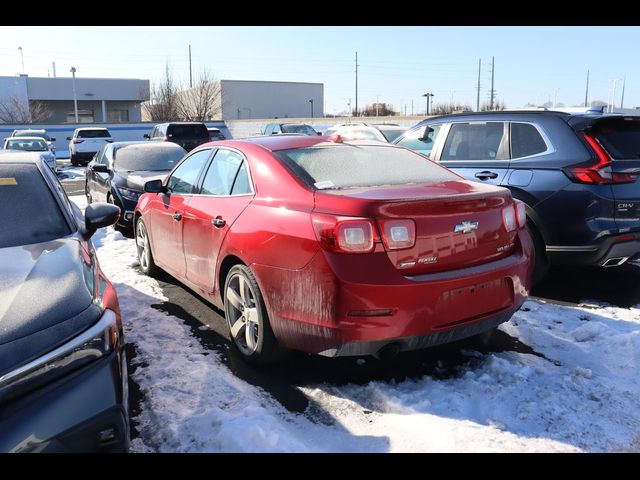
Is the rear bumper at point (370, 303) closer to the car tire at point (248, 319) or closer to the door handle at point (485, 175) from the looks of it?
the car tire at point (248, 319)

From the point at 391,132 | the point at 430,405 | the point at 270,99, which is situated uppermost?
the point at 270,99

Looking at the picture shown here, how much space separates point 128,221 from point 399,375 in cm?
627

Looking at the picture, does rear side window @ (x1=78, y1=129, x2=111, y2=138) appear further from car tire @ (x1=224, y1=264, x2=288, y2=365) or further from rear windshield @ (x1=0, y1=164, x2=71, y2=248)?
car tire @ (x1=224, y1=264, x2=288, y2=365)

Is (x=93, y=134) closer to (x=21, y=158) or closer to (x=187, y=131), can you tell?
(x=187, y=131)

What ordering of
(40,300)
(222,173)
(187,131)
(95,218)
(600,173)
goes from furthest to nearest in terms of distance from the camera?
A: (187,131), (600,173), (222,173), (95,218), (40,300)

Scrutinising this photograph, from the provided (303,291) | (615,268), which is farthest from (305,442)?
(615,268)

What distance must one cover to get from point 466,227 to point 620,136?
2740mm

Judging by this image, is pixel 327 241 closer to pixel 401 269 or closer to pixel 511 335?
pixel 401 269

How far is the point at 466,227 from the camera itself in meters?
3.21

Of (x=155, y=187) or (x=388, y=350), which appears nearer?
(x=388, y=350)

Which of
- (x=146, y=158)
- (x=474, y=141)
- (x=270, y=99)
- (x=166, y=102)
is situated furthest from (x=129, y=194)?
(x=270, y=99)

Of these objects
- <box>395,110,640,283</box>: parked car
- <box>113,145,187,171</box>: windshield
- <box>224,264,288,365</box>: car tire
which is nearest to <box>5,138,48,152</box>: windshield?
<box>113,145,187,171</box>: windshield

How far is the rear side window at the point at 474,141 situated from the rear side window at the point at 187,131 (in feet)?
49.6
